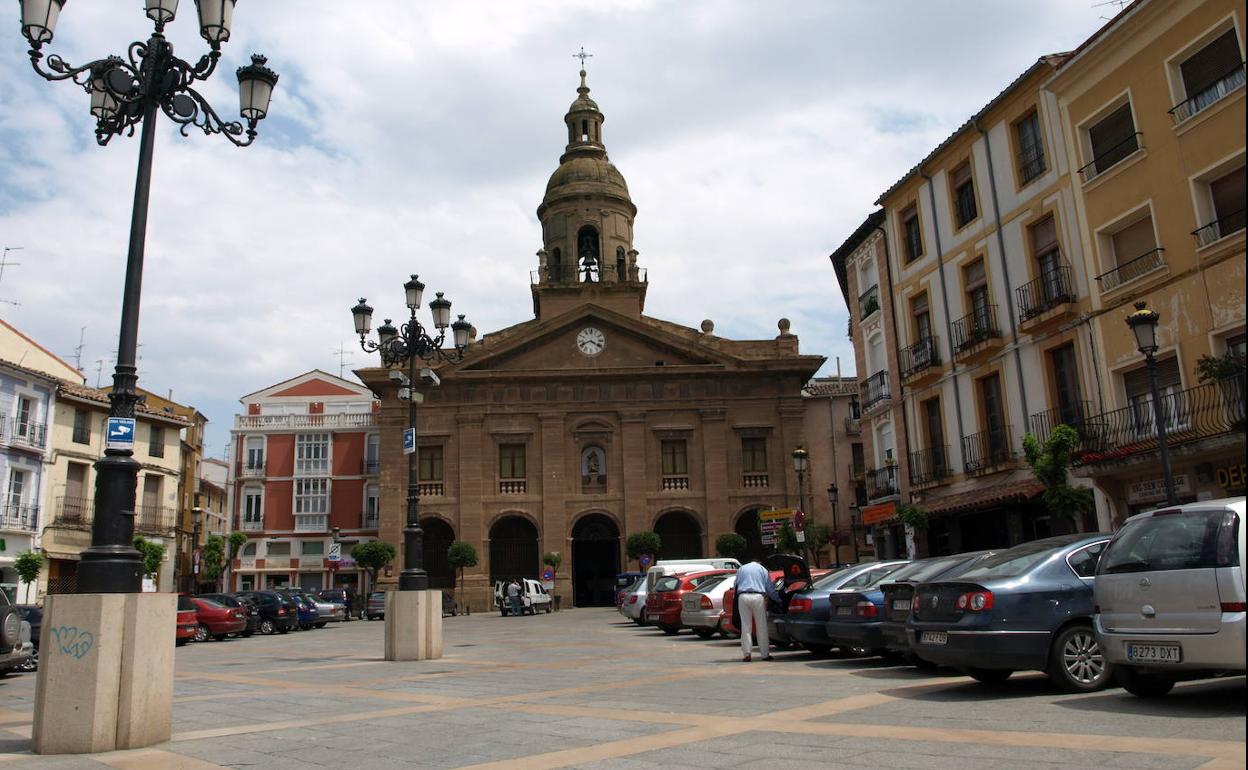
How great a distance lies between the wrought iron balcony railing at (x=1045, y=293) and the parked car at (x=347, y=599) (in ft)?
96.9

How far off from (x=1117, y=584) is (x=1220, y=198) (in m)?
11.5

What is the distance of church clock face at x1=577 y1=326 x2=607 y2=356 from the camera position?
5016 cm

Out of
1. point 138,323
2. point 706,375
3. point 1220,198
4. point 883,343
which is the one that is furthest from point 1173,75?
point 706,375

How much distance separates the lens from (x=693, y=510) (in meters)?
48.3

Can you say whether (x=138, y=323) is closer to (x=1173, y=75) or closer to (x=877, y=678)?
(x=877, y=678)

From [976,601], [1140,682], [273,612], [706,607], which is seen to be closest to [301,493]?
[273,612]

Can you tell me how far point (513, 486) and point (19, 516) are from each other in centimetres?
2150

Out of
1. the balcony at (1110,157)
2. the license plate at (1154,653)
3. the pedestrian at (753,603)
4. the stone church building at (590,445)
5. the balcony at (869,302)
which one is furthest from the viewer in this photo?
the stone church building at (590,445)

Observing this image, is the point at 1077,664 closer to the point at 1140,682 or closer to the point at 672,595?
the point at 1140,682

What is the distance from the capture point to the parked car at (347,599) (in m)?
39.9

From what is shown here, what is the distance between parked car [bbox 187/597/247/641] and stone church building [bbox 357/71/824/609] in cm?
1974

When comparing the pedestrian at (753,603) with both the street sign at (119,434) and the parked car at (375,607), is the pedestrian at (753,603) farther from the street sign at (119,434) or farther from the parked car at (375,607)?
the parked car at (375,607)

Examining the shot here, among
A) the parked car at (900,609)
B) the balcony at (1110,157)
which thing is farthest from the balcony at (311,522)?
the parked car at (900,609)

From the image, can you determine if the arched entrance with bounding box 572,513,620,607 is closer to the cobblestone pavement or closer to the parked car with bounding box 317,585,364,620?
the parked car with bounding box 317,585,364,620
